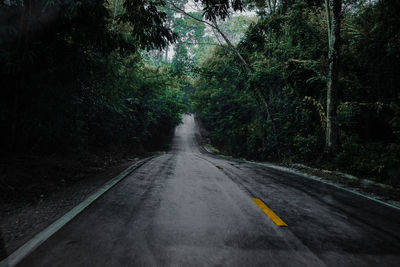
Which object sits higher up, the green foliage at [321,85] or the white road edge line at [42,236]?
the green foliage at [321,85]

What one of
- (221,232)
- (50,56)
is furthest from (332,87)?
(50,56)

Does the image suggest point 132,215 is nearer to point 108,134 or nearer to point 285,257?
point 285,257

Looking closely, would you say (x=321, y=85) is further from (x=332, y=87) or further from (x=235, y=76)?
(x=235, y=76)

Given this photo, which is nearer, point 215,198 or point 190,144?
point 215,198

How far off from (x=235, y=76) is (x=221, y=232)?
1584cm

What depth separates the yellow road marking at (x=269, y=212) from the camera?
127 inches

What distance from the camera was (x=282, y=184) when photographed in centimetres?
600

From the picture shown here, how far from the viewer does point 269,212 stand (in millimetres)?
3623

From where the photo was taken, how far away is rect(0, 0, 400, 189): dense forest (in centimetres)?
527

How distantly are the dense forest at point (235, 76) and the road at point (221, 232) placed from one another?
3.35m

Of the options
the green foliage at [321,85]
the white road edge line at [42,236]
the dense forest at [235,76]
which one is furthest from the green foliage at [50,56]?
the green foliage at [321,85]

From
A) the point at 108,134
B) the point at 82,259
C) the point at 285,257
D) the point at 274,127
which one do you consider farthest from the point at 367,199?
the point at 108,134

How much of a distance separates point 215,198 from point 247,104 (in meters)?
17.4

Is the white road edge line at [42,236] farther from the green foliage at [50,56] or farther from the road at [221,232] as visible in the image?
the green foliage at [50,56]
